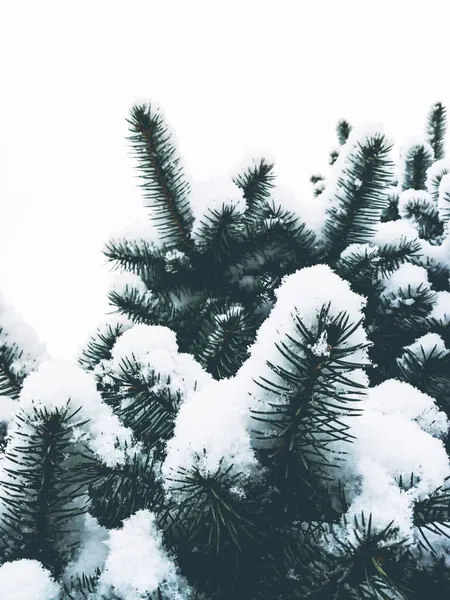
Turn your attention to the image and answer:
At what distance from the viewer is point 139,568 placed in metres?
0.74

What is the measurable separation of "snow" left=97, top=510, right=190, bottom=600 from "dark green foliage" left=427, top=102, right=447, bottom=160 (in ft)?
10.0

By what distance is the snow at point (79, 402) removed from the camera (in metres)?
0.79

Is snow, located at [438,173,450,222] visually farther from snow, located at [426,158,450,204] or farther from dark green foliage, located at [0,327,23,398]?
dark green foliage, located at [0,327,23,398]

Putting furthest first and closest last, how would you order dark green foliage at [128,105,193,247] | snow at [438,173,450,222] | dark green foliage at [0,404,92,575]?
1. snow at [438,173,450,222]
2. dark green foliage at [128,105,193,247]
3. dark green foliage at [0,404,92,575]

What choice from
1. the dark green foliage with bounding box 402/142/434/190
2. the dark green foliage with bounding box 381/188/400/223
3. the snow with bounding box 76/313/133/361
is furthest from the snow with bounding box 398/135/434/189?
the snow with bounding box 76/313/133/361

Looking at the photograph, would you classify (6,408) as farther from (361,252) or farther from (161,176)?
(361,252)

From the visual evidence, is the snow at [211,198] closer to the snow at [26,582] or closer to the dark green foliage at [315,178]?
the snow at [26,582]

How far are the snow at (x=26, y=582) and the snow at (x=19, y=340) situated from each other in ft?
2.43

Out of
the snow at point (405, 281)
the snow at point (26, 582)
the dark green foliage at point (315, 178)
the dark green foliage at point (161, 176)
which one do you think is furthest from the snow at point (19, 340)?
the dark green foliage at point (315, 178)

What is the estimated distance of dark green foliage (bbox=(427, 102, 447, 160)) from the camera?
2.91 meters

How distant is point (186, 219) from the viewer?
176 cm

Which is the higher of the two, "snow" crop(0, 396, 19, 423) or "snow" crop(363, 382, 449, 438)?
"snow" crop(363, 382, 449, 438)

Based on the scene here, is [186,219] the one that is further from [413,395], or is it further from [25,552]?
[25,552]

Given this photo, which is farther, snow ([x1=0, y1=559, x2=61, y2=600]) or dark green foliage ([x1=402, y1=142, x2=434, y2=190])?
dark green foliage ([x1=402, y1=142, x2=434, y2=190])
